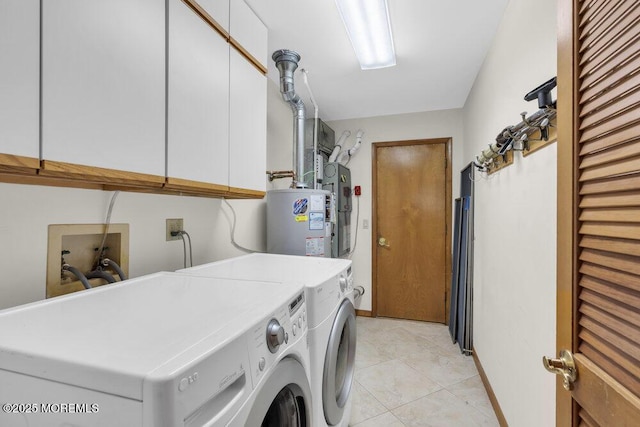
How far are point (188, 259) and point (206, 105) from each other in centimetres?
82

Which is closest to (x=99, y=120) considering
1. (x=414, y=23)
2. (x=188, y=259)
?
(x=188, y=259)

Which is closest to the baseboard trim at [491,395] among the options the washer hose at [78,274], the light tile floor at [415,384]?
the light tile floor at [415,384]

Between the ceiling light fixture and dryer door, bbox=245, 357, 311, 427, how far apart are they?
1.67 meters

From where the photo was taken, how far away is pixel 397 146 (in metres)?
3.44

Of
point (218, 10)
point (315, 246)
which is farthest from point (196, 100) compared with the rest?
point (315, 246)

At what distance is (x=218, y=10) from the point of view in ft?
4.29

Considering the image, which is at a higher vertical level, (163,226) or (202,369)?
(163,226)

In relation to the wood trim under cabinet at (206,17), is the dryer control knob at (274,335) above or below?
below

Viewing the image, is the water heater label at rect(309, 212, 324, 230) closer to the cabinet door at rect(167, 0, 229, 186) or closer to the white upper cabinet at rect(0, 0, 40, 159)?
the cabinet door at rect(167, 0, 229, 186)

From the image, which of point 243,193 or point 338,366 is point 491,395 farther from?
point 243,193

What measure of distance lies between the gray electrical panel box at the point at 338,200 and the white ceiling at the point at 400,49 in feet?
2.29

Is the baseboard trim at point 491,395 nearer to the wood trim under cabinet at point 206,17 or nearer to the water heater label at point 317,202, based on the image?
the water heater label at point 317,202

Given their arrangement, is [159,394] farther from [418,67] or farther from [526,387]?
[418,67]

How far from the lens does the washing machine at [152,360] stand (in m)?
0.47
